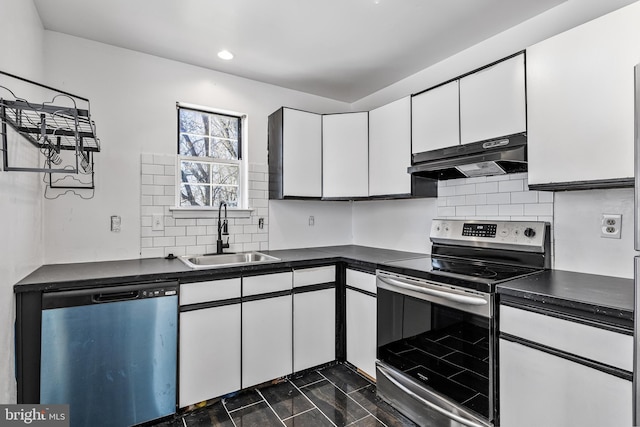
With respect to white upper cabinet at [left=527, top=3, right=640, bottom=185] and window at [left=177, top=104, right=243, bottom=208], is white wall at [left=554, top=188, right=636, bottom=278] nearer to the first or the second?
white upper cabinet at [left=527, top=3, right=640, bottom=185]

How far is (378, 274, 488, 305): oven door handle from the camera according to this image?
5.42ft

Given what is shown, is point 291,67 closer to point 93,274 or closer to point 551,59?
point 551,59

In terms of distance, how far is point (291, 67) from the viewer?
2783 millimetres

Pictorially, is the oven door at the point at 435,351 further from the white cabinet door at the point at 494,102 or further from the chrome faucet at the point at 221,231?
the chrome faucet at the point at 221,231

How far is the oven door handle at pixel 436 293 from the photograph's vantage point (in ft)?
5.42

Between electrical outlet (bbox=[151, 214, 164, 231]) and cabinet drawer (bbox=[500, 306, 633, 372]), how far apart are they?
2396 millimetres

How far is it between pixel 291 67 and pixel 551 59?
6.22 ft

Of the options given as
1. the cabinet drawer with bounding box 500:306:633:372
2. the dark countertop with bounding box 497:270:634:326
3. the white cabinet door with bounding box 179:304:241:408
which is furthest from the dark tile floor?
the dark countertop with bounding box 497:270:634:326

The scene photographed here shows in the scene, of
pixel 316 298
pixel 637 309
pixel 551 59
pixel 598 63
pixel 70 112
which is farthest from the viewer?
pixel 316 298

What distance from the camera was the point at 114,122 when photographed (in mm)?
2391

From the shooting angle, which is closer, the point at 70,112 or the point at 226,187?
the point at 70,112

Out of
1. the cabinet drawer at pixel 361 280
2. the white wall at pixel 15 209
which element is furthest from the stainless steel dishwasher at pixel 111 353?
the cabinet drawer at pixel 361 280

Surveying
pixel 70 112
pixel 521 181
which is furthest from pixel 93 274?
pixel 521 181

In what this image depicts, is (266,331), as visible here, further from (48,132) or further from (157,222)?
(48,132)
